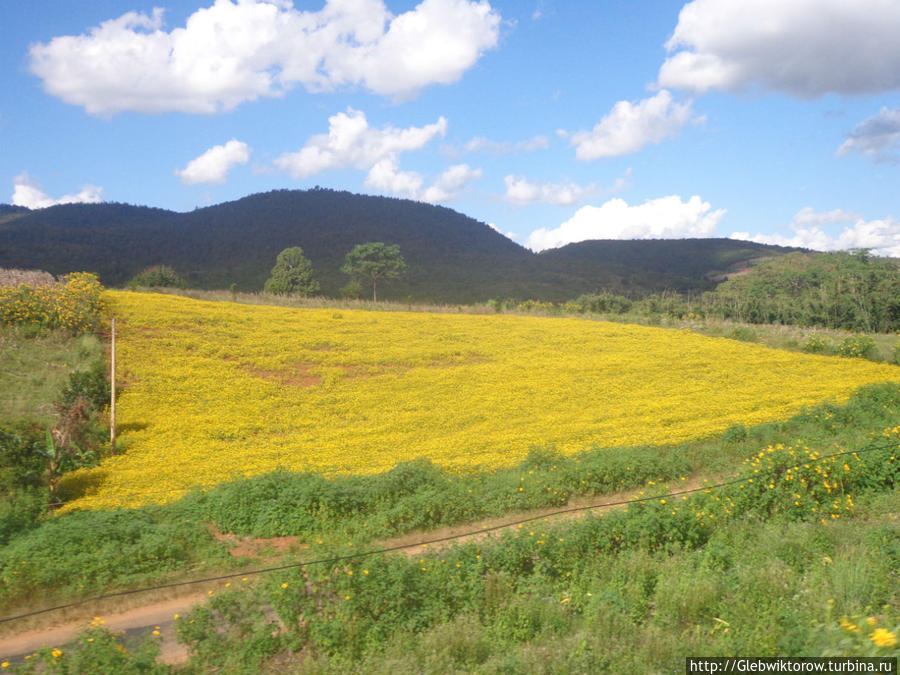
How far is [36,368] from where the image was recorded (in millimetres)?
14375

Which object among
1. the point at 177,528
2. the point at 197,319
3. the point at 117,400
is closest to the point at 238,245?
the point at 197,319

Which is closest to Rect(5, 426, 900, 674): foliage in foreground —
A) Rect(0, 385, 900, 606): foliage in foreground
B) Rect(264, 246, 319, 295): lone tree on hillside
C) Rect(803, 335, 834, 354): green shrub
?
Rect(0, 385, 900, 606): foliage in foreground

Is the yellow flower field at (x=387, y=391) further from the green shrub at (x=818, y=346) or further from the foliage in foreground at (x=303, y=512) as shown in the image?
the green shrub at (x=818, y=346)

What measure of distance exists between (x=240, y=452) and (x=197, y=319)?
9.28 metres

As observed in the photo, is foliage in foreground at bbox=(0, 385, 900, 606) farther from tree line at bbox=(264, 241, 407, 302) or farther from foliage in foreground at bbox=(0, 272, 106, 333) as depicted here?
tree line at bbox=(264, 241, 407, 302)

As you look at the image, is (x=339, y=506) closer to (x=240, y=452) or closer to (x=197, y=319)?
(x=240, y=452)

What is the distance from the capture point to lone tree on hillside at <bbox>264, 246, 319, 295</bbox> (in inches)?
1863

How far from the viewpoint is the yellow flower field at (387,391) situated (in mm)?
12031

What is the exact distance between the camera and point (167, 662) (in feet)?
18.5

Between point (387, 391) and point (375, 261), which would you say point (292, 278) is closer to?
point (375, 261)

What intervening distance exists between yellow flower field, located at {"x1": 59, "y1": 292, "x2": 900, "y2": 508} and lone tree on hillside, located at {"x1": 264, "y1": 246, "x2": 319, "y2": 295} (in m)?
23.0

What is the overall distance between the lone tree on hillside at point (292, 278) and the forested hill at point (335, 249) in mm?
22008

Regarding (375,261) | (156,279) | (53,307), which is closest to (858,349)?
(53,307)

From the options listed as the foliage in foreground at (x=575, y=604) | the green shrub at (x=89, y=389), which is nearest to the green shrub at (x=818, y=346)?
the foliage in foreground at (x=575, y=604)
